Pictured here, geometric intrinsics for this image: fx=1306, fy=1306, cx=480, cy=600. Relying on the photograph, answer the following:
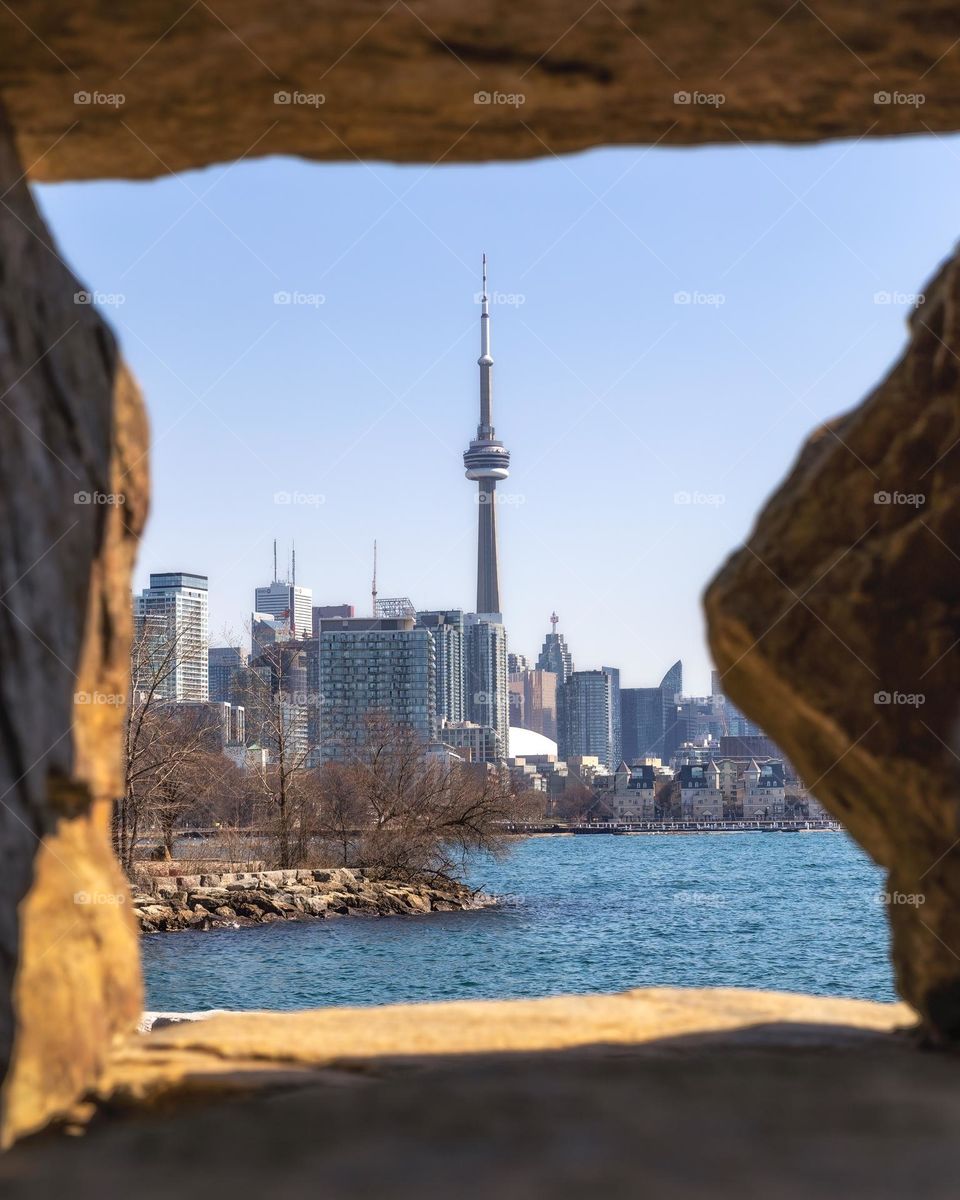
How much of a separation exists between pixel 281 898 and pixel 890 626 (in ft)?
98.2

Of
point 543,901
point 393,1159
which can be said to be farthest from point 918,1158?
point 543,901

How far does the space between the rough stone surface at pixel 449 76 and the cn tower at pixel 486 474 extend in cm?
15332

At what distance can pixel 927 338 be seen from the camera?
18.0 ft

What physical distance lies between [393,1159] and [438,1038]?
1949 mm

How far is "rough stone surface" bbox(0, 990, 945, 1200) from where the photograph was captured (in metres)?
3.59

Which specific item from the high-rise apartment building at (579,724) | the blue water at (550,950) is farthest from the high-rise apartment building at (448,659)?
the blue water at (550,950)

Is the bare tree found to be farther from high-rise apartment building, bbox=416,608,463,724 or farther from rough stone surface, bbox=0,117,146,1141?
high-rise apartment building, bbox=416,608,463,724

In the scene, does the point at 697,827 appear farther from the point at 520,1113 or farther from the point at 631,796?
the point at 520,1113

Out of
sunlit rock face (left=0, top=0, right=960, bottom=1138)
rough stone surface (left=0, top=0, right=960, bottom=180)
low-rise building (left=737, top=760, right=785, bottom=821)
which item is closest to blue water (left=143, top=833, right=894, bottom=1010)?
sunlit rock face (left=0, top=0, right=960, bottom=1138)

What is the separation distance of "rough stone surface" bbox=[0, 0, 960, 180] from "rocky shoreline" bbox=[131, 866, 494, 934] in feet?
87.6

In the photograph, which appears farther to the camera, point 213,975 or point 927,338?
point 213,975

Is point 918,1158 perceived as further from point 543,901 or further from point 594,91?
point 543,901

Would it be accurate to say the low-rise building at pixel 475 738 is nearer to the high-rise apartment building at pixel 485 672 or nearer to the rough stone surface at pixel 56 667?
the high-rise apartment building at pixel 485 672

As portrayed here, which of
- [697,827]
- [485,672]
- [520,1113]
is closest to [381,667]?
[697,827]
